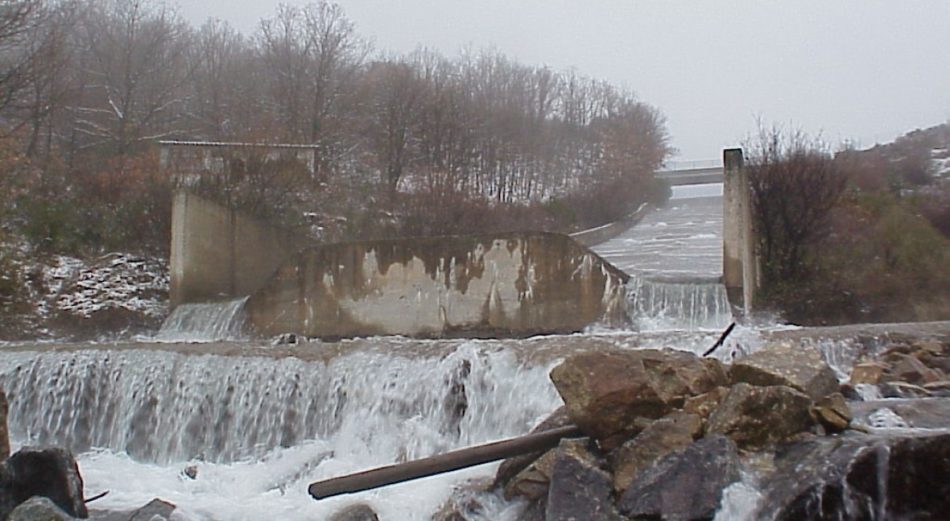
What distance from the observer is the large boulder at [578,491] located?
5461 mm

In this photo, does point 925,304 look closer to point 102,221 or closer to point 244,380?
point 244,380

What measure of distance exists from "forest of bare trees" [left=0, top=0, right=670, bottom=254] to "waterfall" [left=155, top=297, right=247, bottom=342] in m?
5.16

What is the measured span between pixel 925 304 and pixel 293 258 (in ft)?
35.5

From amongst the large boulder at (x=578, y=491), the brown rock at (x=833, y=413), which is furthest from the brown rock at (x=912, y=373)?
the large boulder at (x=578, y=491)

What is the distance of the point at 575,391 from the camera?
19.9 feet

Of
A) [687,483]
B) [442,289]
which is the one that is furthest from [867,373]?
[442,289]

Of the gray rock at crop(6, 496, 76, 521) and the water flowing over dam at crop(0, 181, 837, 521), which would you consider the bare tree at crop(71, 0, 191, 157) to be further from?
the gray rock at crop(6, 496, 76, 521)

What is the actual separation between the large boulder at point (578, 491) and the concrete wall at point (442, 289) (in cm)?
849

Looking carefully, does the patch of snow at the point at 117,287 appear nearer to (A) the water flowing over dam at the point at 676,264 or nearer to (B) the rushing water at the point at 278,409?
(B) the rushing water at the point at 278,409

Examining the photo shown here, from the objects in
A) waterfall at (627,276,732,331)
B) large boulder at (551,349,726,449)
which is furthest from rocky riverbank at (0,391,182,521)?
waterfall at (627,276,732,331)

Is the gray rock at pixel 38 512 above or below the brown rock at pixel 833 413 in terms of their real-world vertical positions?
below

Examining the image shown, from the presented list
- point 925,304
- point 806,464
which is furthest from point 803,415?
point 925,304

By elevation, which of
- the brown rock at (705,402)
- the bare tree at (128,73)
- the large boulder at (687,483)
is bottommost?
the large boulder at (687,483)

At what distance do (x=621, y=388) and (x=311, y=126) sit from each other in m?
25.9
